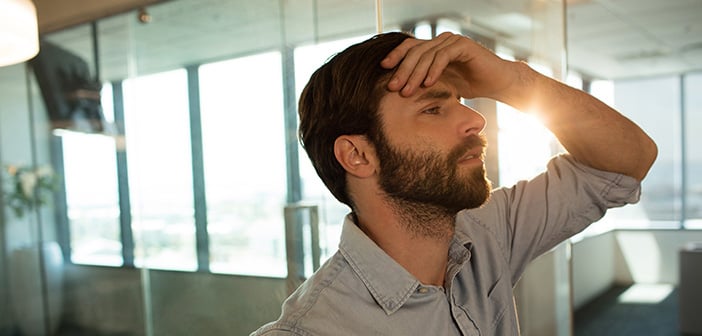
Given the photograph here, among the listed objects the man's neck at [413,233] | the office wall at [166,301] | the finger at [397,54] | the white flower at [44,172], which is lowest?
the office wall at [166,301]

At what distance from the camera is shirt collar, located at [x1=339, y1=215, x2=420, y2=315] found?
0.94m

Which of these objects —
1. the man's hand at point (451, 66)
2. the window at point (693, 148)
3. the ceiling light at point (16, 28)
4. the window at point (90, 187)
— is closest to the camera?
the man's hand at point (451, 66)

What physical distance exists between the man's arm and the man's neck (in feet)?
0.77

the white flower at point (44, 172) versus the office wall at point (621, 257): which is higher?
the white flower at point (44, 172)

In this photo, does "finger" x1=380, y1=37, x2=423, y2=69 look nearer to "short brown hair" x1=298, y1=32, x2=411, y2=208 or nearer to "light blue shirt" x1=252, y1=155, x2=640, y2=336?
"short brown hair" x1=298, y1=32, x2=411, y2=208

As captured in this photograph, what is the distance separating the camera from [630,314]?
13.5 ft

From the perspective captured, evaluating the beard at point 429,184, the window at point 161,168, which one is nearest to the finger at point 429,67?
the beard at point 429,184

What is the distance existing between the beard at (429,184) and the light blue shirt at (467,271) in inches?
3.8

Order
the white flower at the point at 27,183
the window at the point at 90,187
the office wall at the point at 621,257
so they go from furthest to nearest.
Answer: the office wall at the point at 621,257
the window at the point at 90,187
the white flower at the point at 27,183

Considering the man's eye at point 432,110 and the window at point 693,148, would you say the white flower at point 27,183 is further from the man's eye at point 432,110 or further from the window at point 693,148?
the window at point 693,148

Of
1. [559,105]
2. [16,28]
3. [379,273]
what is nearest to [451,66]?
[559,105]

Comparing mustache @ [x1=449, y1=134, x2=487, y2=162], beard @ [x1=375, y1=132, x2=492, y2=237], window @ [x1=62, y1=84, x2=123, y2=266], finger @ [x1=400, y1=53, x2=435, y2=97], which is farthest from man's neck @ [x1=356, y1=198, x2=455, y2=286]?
window @ [x1=62, y1=84, x2=123, y2=266]

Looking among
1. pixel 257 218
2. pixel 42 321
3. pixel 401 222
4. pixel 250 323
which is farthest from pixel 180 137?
pixel 401 222

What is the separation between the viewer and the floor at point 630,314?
380cm
